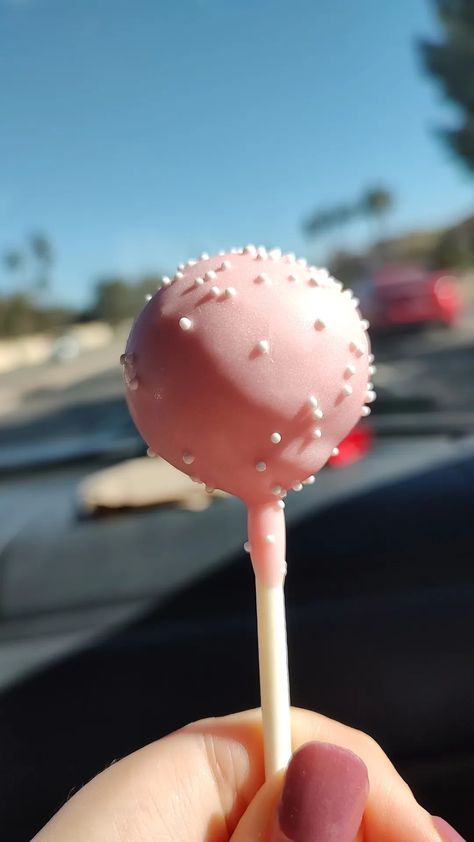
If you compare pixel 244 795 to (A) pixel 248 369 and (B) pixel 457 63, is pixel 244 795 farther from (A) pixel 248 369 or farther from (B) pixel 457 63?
(B) pixel 457 63

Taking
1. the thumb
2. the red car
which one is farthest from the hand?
the red car

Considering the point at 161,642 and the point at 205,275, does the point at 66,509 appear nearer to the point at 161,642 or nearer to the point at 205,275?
the point at 161,642

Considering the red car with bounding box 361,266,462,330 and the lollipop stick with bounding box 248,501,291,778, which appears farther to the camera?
the red car with bounding box 361,266,462,330

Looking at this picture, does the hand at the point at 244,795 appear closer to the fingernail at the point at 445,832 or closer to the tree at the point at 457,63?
the fingernail at the point at 445,832

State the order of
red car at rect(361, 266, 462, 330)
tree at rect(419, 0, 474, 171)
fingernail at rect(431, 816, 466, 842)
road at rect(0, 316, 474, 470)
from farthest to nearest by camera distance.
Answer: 1. red car at rect(361, 266, 462, 330)
2. tree at rect(419, 0, 474, 171)
3. road at rect(0, 316, 474, 470)
4. fingernail at rect(431, 816, 466, 842)

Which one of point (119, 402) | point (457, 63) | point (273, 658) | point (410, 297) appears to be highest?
point (457, 63)

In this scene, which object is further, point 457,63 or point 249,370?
point 457,63

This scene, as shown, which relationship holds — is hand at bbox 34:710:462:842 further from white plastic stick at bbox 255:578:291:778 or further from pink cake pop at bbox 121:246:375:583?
pink cake pop at bbox 121:246:375:583

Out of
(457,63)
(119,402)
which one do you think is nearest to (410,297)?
(457,63)
